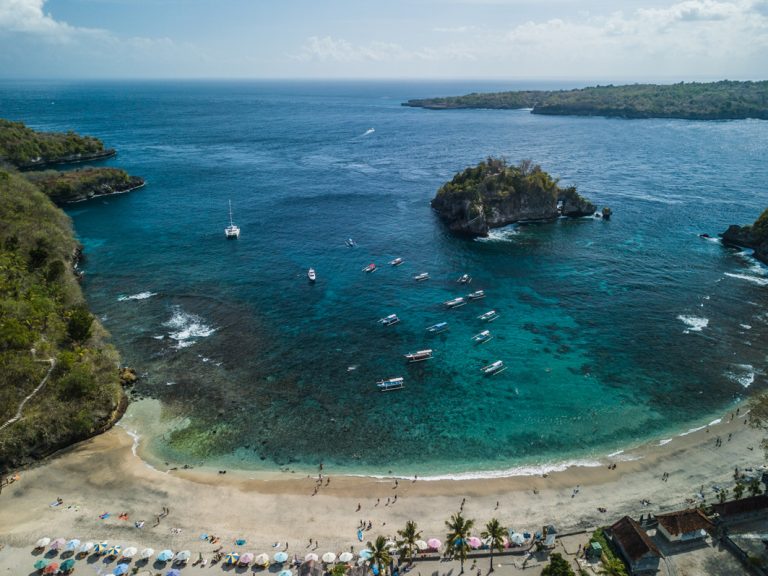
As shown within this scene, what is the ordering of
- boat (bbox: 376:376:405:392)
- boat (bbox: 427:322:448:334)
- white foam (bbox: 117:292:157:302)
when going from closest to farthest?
boat (bbox: 376:376:405:392) < boat (bbox: 427:322:448:334) < white foam (bbox: 117:292:157:302)

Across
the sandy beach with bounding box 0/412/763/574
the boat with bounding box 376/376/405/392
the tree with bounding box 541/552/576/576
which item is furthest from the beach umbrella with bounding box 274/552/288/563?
the boat with bounding box 376/376/405/392

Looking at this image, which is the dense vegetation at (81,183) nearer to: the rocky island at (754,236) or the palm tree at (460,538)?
the palm tree at (460,538)

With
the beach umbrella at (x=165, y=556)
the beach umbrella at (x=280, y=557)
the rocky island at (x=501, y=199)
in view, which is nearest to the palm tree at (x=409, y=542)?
the beach umbrella at (x=280, y=557)

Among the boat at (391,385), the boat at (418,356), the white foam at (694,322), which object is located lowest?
the boat at (391,385)

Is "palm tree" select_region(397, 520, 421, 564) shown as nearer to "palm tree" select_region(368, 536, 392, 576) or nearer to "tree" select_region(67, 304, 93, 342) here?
"palm tree" select_region(368, 536, 392, 576)

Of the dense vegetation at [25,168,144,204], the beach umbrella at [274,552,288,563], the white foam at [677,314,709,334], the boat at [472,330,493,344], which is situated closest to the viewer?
the beach umbrella at [274,552,288,563]

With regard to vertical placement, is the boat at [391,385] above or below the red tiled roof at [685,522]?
above
